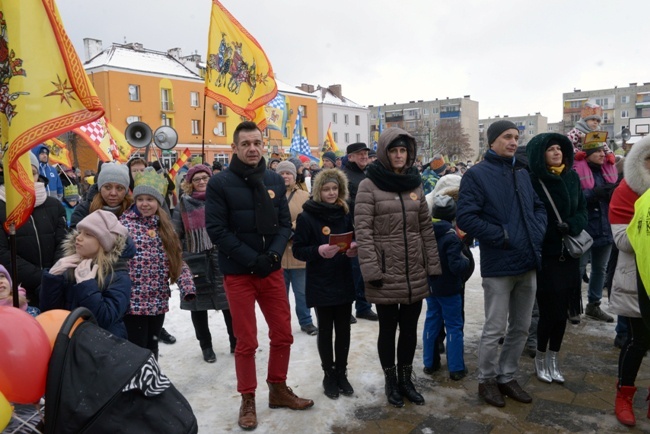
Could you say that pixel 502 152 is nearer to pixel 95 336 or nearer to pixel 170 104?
pixel 95 336

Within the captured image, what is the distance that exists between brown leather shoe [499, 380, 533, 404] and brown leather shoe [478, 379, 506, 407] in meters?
0.07

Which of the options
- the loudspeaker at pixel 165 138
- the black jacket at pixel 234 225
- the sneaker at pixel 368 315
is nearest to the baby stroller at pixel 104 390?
the black jacket at pixel 234 225

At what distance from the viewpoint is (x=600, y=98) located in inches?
4254

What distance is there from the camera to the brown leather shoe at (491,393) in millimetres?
4023

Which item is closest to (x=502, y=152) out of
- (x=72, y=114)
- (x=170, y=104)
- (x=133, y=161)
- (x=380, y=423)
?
(x=380, y=423)

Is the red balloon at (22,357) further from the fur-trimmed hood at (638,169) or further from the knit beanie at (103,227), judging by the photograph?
the fur-trimmed hood at (638,169)

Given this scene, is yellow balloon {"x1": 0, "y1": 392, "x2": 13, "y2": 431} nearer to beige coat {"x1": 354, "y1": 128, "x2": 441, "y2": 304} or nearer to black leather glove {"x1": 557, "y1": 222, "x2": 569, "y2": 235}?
beige coat {"x1": 354, "y1": 128, "x2": 441, "y2": 304}

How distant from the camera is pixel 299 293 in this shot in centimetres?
607

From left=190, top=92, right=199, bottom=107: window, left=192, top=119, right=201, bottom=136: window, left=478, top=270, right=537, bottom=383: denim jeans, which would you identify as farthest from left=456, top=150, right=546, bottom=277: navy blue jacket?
left=190, top=92, right=199, bottom=107: window

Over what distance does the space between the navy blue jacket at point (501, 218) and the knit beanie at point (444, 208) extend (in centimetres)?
39

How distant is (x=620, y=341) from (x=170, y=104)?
138ft

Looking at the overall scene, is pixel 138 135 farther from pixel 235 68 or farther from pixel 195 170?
pixel 195 170

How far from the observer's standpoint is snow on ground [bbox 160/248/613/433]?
12.8ft

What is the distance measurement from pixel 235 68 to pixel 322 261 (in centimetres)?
413
